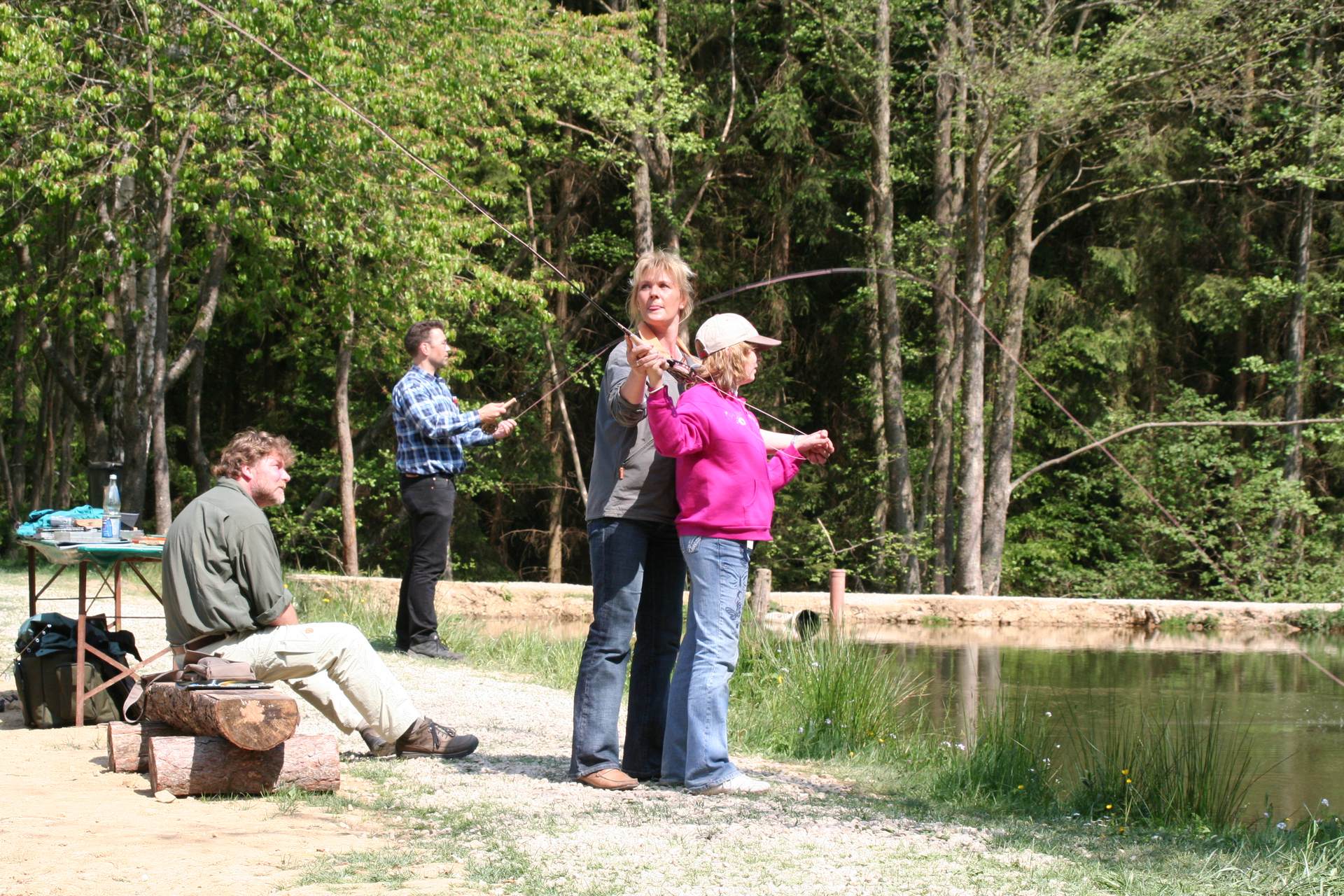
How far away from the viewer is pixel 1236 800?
5074 mm

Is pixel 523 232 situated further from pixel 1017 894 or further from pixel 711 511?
pixel 1017 894

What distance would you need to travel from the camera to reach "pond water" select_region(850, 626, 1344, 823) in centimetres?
643

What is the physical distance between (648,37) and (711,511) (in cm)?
1641

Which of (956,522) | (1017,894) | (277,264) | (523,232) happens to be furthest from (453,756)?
(523,232)

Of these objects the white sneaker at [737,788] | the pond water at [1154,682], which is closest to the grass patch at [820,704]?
the pond water at [1154,682]

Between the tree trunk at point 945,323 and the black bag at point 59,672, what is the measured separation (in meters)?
13.9

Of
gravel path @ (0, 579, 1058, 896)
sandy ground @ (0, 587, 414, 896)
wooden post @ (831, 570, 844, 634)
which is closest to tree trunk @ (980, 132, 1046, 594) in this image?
wooden post @ (831, 570, 844, 634)

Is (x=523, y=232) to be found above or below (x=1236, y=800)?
above

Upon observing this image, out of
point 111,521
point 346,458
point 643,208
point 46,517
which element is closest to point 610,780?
point 111,521

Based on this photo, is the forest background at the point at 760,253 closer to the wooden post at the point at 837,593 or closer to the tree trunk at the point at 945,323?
the tree trunk at the point at 945,323

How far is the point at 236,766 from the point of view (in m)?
4.20

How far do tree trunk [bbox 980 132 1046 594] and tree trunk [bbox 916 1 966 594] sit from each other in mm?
733

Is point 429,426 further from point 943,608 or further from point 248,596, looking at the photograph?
point 943,608

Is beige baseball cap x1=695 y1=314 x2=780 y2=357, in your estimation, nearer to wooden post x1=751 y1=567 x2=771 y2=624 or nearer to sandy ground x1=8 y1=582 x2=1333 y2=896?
sandy ground x1=8 y1=582 x2=1333 y2=896
